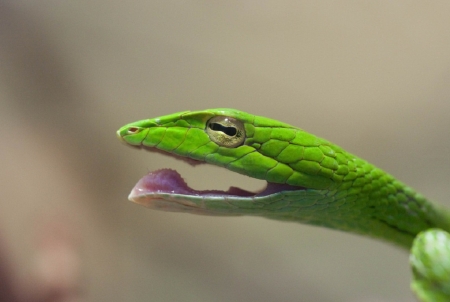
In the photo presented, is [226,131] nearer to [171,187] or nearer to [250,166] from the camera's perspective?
[250,166]

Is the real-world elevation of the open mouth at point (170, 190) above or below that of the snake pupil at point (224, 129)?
below

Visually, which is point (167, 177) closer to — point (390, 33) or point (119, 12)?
point (119, 12)

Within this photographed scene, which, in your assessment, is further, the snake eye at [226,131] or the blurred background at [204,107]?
the blurred background at [204,107]

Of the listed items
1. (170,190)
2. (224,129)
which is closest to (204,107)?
(224,129)

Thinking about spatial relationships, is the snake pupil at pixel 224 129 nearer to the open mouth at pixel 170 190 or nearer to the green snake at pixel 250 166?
the green snake at pixel 250 166

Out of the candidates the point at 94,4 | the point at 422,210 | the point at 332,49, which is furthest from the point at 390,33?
the point at 94,4

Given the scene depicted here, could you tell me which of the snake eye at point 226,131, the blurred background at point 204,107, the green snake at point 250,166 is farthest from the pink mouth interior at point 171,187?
the blurred background at point 204,107

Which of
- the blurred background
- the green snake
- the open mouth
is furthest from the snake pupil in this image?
the blurred background
